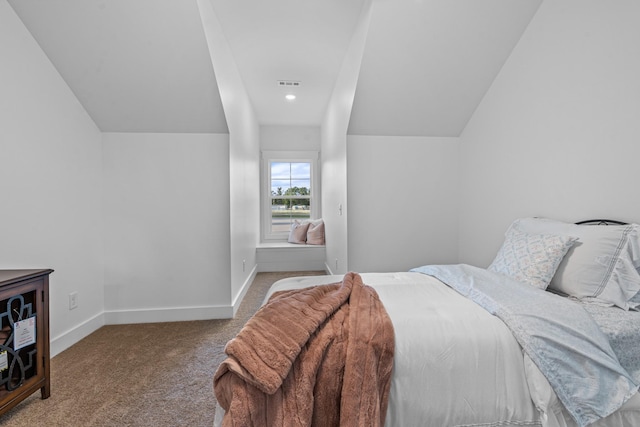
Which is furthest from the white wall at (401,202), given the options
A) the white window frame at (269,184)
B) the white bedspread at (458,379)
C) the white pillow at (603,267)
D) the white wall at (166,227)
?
the white window frame at (269,184)

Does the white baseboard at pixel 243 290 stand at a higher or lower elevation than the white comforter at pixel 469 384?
lower

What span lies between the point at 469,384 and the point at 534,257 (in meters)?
1.00

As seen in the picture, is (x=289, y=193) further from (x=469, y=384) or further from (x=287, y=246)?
(x=469, y=384)

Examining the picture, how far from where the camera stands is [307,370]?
1054mm

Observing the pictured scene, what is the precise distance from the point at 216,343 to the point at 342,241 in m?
1.71

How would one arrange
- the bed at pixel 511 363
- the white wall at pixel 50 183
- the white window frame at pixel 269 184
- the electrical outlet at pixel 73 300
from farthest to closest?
1. the white window frame at pixel 269 184
2. the electrical outlet at pixel 73 300
3. the white wall at pixel 50 183
4. the bed at pixel 511 363

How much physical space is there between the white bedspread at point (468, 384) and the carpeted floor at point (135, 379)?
28.9 inches

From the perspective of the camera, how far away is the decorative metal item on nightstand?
1517mm

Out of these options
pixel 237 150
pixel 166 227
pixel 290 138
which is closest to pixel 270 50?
pixel 237 150

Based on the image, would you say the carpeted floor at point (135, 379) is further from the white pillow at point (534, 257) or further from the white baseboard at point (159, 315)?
the white pillow at point (534, 257)

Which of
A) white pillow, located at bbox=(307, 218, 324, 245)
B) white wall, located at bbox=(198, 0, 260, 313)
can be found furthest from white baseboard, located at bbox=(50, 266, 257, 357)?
white pillow, located at bbox=(307, 218, 324, 245)

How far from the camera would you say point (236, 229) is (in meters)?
3.26

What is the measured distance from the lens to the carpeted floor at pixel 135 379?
1.60 metres

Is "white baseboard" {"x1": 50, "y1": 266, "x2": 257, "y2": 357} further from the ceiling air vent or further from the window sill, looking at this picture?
the ceiling air vent
